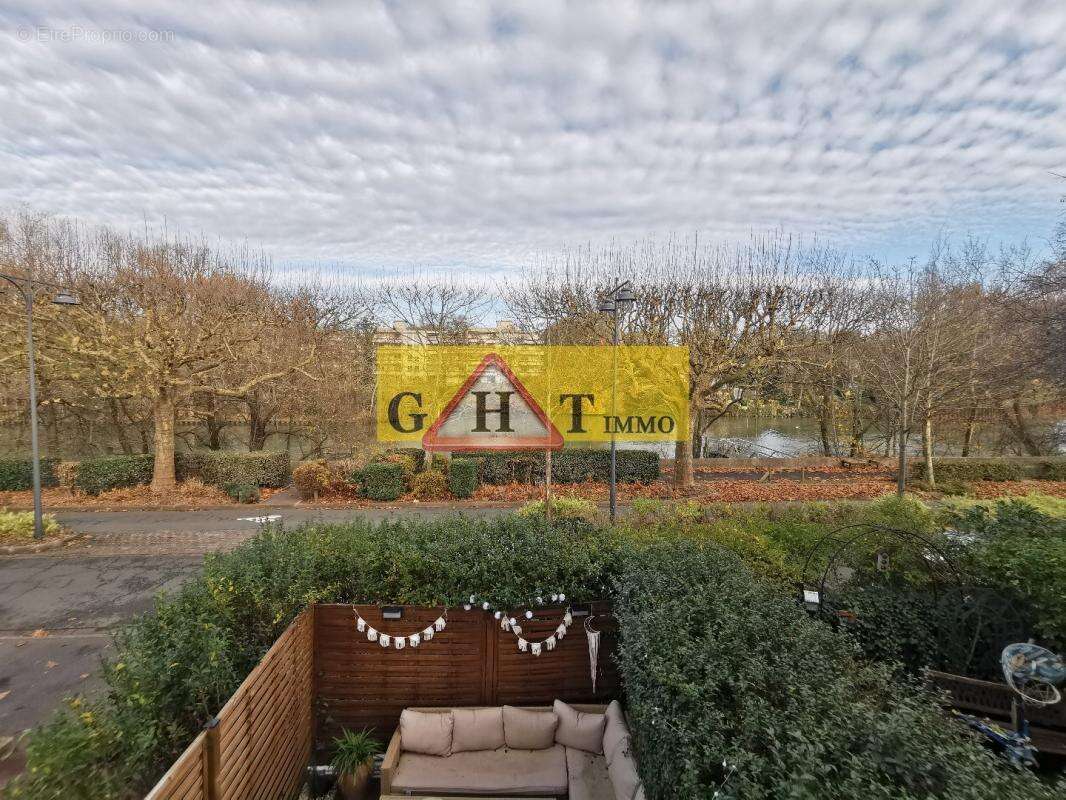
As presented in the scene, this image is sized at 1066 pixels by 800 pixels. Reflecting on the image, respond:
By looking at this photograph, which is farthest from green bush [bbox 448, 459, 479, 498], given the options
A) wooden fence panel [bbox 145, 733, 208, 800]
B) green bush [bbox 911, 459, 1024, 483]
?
green bush [bbox 911, 459, 1024, 483]

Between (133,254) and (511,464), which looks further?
(511,464)

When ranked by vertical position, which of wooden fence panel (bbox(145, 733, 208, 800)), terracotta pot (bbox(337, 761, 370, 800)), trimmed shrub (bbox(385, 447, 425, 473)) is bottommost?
terracotta pot (bbox(337, 761, 370, 800))

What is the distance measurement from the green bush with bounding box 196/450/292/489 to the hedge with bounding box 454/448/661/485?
5104 millimetres

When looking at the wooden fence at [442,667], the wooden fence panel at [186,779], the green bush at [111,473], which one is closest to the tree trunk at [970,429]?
the wooden fence at [442,667]

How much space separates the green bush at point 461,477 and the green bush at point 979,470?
12.7 metres

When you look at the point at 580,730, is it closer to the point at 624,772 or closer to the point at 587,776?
the point at 587,776

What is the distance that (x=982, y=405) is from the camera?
1563cm

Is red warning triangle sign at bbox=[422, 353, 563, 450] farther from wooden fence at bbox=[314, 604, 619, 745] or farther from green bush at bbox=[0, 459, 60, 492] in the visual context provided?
green bush at bbox=[0, 459, 60, 492]

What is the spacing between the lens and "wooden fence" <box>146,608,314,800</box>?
2.45 m

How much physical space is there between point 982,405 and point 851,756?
1897 cm

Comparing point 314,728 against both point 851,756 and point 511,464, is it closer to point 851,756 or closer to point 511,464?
point 851,756

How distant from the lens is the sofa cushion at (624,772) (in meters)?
3.39

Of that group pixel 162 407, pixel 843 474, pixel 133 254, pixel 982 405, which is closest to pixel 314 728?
pixel 162 407

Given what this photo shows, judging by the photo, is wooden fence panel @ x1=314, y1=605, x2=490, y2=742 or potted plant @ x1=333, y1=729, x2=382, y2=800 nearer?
potted plant @ x1=333, y1=729, x2=382, y2=800
